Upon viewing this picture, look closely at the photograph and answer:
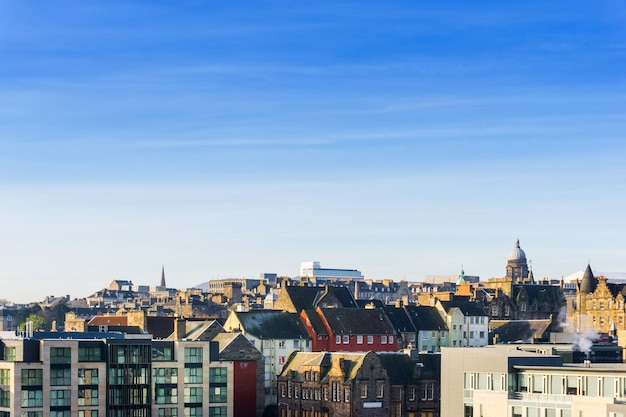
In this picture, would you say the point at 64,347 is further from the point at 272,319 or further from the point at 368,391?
the point at 272,319

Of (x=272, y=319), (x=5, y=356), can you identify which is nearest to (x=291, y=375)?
(x=272, y=319)

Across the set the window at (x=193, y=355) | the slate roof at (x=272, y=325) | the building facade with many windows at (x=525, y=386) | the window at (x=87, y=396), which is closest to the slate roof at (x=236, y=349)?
the window at (x=193, y=355)

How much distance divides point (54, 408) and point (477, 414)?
1906 inches

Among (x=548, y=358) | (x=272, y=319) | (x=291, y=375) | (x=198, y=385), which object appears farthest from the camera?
(x=272, y=319)

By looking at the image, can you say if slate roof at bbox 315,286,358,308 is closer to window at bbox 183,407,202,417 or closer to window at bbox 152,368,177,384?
window at bbox 183,407,202,417

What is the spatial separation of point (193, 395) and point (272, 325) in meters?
30.9

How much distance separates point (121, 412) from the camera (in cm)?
13112

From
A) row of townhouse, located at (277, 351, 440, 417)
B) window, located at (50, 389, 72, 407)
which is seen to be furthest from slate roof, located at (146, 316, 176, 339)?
window, located at (50, 389, 72, 407)

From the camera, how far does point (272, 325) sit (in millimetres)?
165125

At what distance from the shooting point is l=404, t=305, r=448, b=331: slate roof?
18750 centimetres

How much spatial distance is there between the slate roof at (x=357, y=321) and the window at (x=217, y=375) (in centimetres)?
3336

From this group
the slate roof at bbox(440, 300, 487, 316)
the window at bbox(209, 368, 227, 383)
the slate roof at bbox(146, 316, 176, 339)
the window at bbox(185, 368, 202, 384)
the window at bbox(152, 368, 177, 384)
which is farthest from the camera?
the slate roof at bbox(440, 300, 487, 316)

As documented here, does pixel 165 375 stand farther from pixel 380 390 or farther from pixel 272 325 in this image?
pixel 272 325

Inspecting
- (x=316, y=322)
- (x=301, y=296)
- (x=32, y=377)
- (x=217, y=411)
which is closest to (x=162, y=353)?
(x=217, y=411)
